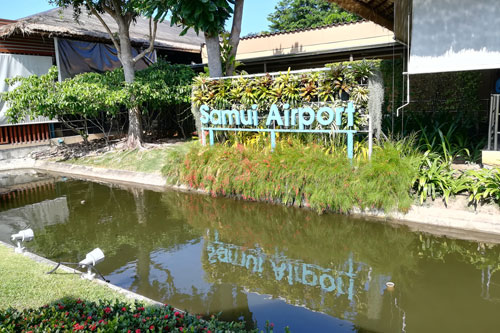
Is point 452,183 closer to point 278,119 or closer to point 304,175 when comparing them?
point 304,175

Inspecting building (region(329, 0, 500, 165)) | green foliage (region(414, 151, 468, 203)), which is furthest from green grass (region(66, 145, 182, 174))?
building (region(329, 0, 500, 165))

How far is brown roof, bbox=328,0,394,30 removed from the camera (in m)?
10.0

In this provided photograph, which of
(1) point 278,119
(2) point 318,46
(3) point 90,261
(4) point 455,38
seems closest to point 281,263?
(3) point 90,261

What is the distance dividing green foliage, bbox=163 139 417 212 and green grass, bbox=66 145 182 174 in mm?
2375

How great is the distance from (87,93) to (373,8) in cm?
886

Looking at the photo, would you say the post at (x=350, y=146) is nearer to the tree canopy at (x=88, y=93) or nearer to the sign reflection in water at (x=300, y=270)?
the sign reflection in water at (x=300, y=270)

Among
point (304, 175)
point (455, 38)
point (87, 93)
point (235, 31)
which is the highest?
point (235, 31)

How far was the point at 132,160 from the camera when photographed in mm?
12820

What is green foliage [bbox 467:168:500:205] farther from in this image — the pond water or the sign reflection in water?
the sign reflection in water

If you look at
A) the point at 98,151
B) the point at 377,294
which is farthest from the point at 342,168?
the point at 98,151

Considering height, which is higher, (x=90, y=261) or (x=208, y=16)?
(x=208, y=16)

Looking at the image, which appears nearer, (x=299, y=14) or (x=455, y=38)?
(x=455, y=38)

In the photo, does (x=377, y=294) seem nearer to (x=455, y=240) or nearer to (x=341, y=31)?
(x=455, y=240)

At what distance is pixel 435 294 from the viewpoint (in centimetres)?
472
